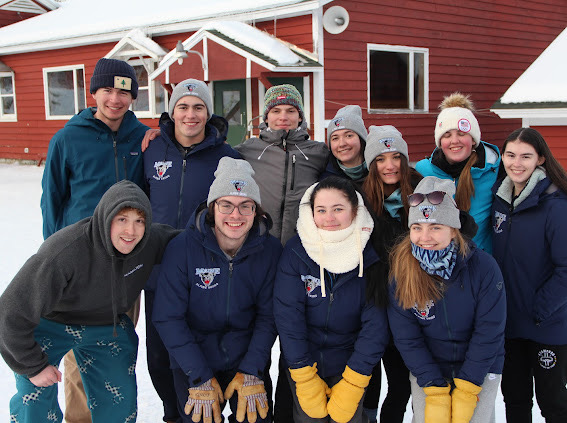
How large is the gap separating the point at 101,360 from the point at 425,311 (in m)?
1.59

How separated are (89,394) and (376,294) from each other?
59.2 inches

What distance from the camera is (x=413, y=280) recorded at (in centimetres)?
249

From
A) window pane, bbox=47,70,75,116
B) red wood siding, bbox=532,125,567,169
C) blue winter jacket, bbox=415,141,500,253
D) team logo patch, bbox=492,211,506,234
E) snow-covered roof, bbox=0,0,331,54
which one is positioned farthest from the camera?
window pane, bbox=47,70,75,116

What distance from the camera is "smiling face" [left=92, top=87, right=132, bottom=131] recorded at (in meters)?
3.16

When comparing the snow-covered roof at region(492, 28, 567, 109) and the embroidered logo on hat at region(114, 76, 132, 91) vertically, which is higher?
the snow-covered roof at region(492, 28, 567, 109)

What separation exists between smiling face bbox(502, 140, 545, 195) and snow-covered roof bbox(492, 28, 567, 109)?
5.39m

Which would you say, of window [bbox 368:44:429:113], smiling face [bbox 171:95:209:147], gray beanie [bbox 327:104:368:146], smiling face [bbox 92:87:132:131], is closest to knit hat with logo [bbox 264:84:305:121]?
gray beanie [bbox 327:104:368:146]

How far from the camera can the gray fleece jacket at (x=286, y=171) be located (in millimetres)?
3170

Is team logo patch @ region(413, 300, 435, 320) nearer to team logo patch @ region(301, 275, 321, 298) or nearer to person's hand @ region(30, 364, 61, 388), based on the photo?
team logo patch @ region(301, 275, 321, 298)

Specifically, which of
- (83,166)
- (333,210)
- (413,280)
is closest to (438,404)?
(413,280)

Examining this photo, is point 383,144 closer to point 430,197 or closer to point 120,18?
point 430,197

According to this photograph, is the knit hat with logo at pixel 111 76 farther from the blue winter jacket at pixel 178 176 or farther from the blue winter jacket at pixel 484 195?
the blue winter jacket at pixel 484 195

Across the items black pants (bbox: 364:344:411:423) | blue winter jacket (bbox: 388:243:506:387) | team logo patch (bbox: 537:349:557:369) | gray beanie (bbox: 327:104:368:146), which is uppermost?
gray beanie (bbox: 327:104:368:146)

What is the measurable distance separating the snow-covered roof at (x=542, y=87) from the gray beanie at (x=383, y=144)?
5582mm
